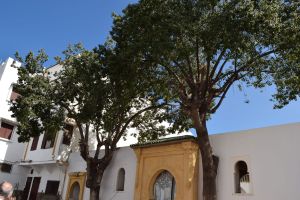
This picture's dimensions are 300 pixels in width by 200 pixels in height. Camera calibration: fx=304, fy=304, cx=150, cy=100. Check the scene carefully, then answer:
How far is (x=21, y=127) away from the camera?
16.0 m

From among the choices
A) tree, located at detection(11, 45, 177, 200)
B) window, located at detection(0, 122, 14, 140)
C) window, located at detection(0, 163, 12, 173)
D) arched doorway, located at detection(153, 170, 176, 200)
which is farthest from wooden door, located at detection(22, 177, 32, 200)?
arched doorway, located at detection(153, 170, 176, 200)

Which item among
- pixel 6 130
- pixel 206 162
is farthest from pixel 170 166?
pixel 6 130

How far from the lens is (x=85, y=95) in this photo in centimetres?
1571

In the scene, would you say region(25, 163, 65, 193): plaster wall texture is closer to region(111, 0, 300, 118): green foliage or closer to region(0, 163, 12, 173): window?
region(0, 163, 12, 173): window

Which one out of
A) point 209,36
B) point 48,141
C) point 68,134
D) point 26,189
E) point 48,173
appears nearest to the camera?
point 209,36

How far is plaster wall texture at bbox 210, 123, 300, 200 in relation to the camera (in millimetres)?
11797

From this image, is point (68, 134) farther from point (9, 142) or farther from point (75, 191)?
point (9, 142)

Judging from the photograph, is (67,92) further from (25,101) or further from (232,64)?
(232,64)

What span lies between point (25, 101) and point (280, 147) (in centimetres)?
1208

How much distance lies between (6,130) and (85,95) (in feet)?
40.8

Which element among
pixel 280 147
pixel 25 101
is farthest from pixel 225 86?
pixel 25 101

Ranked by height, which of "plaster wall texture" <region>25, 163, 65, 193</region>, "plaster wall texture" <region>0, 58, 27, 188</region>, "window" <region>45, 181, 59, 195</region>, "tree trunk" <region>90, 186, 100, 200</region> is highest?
"plaster wall texture" <region>0, 58, 27, 188</region>

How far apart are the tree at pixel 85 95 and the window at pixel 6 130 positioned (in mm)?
9124

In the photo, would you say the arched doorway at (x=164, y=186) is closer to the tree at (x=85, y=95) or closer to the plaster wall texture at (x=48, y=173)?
the tree at (x=85, y=95)
